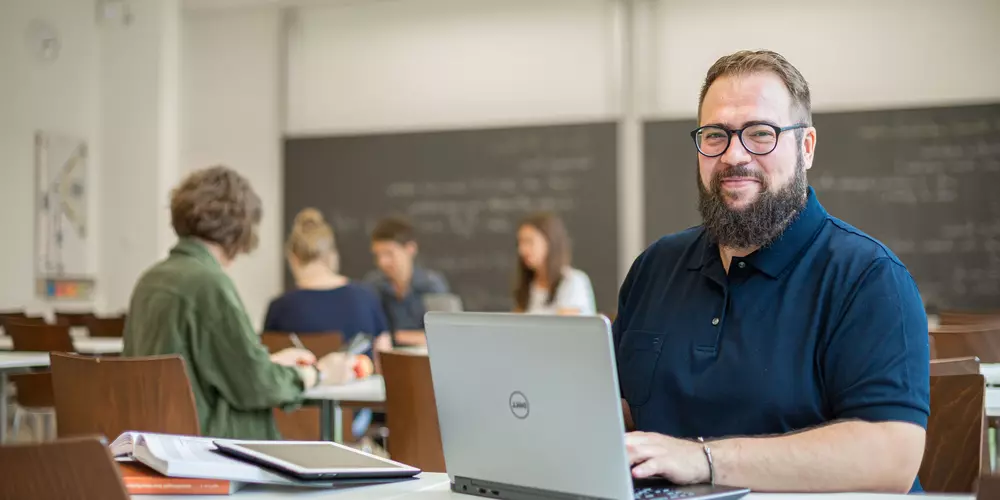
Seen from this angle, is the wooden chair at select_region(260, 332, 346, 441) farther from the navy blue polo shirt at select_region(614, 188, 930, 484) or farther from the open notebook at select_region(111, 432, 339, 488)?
the open notebook at select_region(111, 432, 339, 488)

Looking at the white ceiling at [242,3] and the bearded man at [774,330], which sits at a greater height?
the white ceiling at [242,3]

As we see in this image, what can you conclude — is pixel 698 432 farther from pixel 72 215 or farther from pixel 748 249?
pixel 72 215

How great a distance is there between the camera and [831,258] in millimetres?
1662

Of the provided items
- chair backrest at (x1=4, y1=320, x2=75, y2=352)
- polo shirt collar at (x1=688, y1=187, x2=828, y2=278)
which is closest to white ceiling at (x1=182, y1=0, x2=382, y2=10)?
chair backrest at (x1=4, y1=320, x2=75, y2=352)

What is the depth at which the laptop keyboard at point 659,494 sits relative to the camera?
49.6 inches

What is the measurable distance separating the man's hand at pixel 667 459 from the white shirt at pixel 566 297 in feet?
10.6

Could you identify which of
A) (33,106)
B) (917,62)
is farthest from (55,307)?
(917,62)

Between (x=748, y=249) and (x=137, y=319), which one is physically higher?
(x=748, y=249)

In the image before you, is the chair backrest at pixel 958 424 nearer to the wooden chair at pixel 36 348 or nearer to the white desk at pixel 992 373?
the white desk at pixel 992 373

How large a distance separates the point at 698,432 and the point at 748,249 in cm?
33

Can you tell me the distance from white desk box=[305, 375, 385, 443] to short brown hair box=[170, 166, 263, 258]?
19.0 inches

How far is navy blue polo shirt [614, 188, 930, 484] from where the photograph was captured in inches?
60.2

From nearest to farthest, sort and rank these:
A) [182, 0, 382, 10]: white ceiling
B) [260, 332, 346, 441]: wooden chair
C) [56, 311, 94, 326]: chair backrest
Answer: [260, 332, 346, 441]: wooden chair
[56, 311, 94, 326]: chair backrest
[182, 0, 382, 10]: white ceiling

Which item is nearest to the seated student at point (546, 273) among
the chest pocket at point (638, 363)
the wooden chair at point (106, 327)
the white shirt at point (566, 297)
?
the white shirt at point (566, 297)
